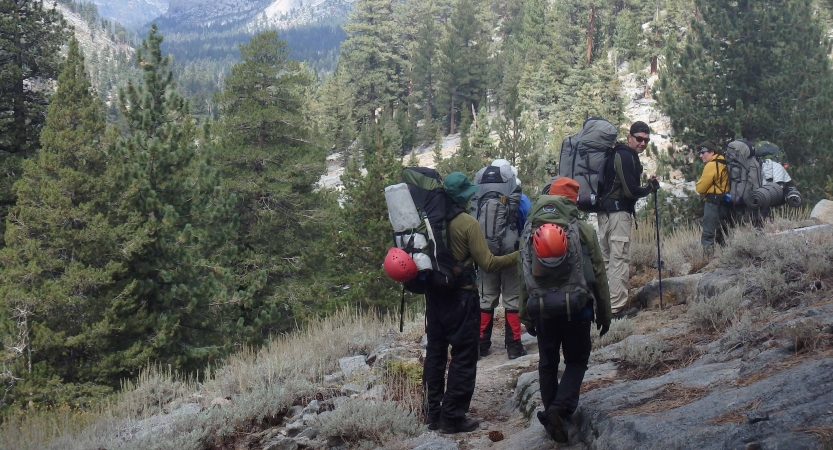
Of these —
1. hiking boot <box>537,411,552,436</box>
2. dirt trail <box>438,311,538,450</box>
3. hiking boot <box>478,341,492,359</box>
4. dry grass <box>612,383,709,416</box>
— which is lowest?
dirt trail <box>438,311,538,450</box>

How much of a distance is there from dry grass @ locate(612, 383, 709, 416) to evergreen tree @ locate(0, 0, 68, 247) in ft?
55.3

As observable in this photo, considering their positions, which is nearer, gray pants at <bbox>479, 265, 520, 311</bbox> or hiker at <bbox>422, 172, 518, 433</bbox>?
hiker at <bbox>422, 172, 518, 433</bbox>

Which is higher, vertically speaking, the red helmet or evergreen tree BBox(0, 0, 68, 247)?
→ evergreen tree BBox(0, 0, 68, 247)

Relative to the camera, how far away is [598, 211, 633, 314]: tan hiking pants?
7102 mm

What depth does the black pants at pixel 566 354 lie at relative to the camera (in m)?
4.20

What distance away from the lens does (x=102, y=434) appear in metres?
5.60

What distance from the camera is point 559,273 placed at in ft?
13.5

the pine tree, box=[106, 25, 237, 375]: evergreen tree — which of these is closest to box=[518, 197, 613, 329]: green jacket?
box=[106, 25, 237, 375]: evergreen tree

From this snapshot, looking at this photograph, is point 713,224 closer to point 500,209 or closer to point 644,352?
point 500,209

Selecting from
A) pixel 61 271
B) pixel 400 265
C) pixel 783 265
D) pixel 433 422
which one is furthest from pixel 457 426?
pixel 61 271

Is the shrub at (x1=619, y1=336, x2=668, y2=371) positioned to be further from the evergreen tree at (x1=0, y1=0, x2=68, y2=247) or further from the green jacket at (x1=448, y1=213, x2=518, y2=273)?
the evergreen tree at (x1=0, y1=0, x2=68, y2=247)

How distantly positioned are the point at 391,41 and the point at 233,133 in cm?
4784

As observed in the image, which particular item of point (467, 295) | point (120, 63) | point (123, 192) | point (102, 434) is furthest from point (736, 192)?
point (120, 63)

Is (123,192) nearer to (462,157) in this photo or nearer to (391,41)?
(462,157)
